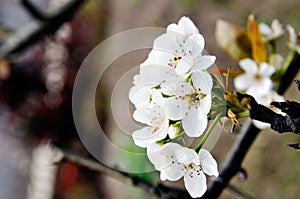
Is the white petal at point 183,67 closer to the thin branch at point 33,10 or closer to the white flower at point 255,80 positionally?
the white flower at point 255,80

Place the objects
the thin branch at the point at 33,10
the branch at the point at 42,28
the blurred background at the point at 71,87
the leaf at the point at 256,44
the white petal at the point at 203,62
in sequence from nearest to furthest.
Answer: the white petal at the point at 203,62, the leaf at the point at 256,44, the thin branch at the point at 33,10, the branch at the point at 42,28, the blurred background at the point at 71,87

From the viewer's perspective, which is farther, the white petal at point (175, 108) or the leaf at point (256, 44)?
the leaf at point (256, 44)

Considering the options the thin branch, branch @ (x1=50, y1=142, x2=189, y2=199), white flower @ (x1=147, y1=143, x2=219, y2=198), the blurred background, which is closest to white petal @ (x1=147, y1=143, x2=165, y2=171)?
white flower @ (x1=147, y1=143, x2=219, y2=198)

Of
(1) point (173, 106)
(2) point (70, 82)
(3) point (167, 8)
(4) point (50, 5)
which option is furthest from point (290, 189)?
(1) point (173, 106)

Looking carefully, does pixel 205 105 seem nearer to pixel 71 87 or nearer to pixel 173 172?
pixel 173 172

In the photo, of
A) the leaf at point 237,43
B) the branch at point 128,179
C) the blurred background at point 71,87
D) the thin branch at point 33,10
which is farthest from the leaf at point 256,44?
the blurred background at point 71,87

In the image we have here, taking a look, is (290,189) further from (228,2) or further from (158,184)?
(158,184)

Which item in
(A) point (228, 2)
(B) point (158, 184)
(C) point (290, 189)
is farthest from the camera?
(A) point (228, 2)

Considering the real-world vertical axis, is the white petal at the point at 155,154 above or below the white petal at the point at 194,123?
below
